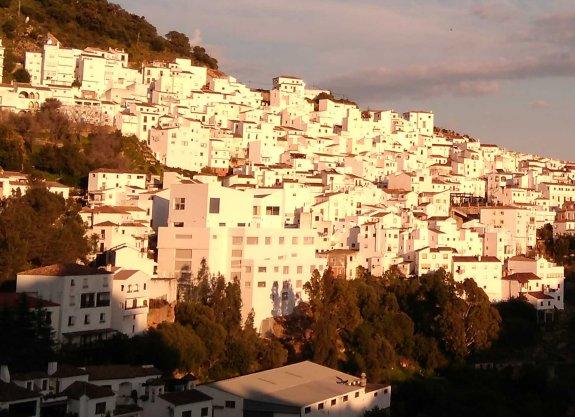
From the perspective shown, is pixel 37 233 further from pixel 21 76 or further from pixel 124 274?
pixel 21 76

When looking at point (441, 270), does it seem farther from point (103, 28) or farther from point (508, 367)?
point (103, 28)

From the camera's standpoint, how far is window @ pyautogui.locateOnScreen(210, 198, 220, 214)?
1058 inches

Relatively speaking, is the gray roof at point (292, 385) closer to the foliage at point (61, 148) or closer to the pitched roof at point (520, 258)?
the foliage at point (61, 148)

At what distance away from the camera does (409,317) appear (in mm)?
29453

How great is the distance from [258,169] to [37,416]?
81.8 ft

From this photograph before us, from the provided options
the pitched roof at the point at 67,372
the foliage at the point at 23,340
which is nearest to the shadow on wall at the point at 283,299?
the foliage at the point at 23,340

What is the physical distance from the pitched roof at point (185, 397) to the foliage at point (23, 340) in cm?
271

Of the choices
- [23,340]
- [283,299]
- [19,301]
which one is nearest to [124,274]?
[19,301]

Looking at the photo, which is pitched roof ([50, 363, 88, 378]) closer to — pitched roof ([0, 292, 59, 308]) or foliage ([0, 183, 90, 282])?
pitched roof ([0, 292, 59, 308])

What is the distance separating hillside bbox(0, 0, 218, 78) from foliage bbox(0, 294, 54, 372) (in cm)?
2691

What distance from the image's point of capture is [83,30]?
5312 centimetres

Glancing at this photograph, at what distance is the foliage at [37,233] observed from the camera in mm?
22109

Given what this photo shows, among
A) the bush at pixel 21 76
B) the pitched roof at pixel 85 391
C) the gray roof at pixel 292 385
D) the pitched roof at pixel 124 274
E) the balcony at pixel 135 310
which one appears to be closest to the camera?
the pitched roof at pixel 85 391

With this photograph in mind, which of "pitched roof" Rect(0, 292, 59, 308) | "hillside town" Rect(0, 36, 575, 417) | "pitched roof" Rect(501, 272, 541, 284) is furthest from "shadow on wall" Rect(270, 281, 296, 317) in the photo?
"pitched roof" Rect(501, 272, 541, 284)
